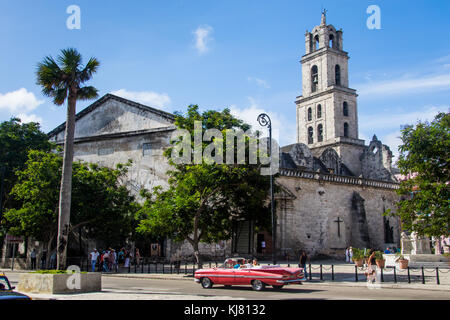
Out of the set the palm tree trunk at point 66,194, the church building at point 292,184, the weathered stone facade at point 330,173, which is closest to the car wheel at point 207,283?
the palm tree trunk at point 66,194

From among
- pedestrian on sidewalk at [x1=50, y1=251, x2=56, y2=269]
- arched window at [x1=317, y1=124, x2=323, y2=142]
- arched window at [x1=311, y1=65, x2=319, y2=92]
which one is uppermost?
arched window at [x1=311, y1=65, x2=319, y2=92]

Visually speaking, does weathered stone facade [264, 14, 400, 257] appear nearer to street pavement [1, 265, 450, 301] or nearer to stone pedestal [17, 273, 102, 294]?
street pavement [1, 265, 450, 301]

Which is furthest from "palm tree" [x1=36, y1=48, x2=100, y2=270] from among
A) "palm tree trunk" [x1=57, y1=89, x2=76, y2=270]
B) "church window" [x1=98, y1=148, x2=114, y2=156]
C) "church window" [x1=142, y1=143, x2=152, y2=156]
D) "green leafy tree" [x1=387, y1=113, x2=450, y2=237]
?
"church window" [x1=98, y1=148, x2=114, y2=156]

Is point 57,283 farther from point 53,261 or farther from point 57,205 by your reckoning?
point 53,261

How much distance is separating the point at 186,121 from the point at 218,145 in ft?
10.7

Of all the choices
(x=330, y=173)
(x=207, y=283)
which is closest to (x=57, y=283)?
(x=207, y=283)

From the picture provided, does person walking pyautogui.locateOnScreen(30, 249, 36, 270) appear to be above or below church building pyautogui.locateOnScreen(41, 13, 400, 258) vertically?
below

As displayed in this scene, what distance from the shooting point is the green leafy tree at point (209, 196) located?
73.6ft

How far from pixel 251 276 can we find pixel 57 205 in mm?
17128

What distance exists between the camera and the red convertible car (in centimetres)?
1548

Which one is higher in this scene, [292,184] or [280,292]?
[292,184]

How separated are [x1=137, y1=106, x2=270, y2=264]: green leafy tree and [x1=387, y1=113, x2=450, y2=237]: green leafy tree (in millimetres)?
7367

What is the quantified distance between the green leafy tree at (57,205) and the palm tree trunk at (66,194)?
37.5ft

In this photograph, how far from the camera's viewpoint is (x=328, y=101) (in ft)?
178
